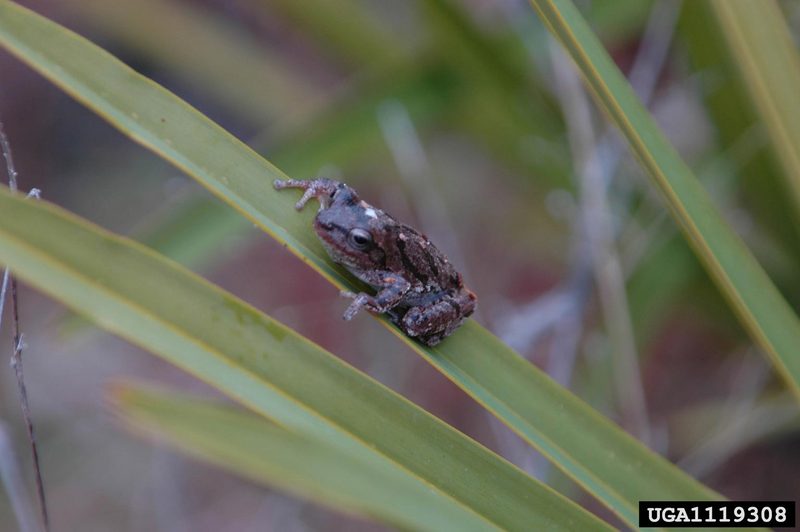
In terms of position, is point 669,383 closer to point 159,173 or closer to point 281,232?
point 281,232

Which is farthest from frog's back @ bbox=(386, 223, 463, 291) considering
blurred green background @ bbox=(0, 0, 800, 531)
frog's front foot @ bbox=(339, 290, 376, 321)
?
blurred green background @ bbox=(0, 0, 800, 531)

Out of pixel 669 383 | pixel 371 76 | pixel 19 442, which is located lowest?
pixel 19 442

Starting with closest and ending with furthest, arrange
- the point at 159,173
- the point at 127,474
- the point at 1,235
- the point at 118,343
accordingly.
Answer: the point at 1,235
the point at 127,474
the point at 118,343
the point at 159,173

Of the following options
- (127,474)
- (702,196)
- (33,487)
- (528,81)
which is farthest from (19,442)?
(702,196)

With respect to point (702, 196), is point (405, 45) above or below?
above

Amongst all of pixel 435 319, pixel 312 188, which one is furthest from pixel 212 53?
pixel 435 319

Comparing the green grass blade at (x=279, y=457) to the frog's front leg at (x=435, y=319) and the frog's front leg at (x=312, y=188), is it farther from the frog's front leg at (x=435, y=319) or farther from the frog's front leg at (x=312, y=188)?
the frog's front leg at (x=312, y=188)

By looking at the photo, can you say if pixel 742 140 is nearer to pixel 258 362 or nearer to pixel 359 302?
pixel 359 302
